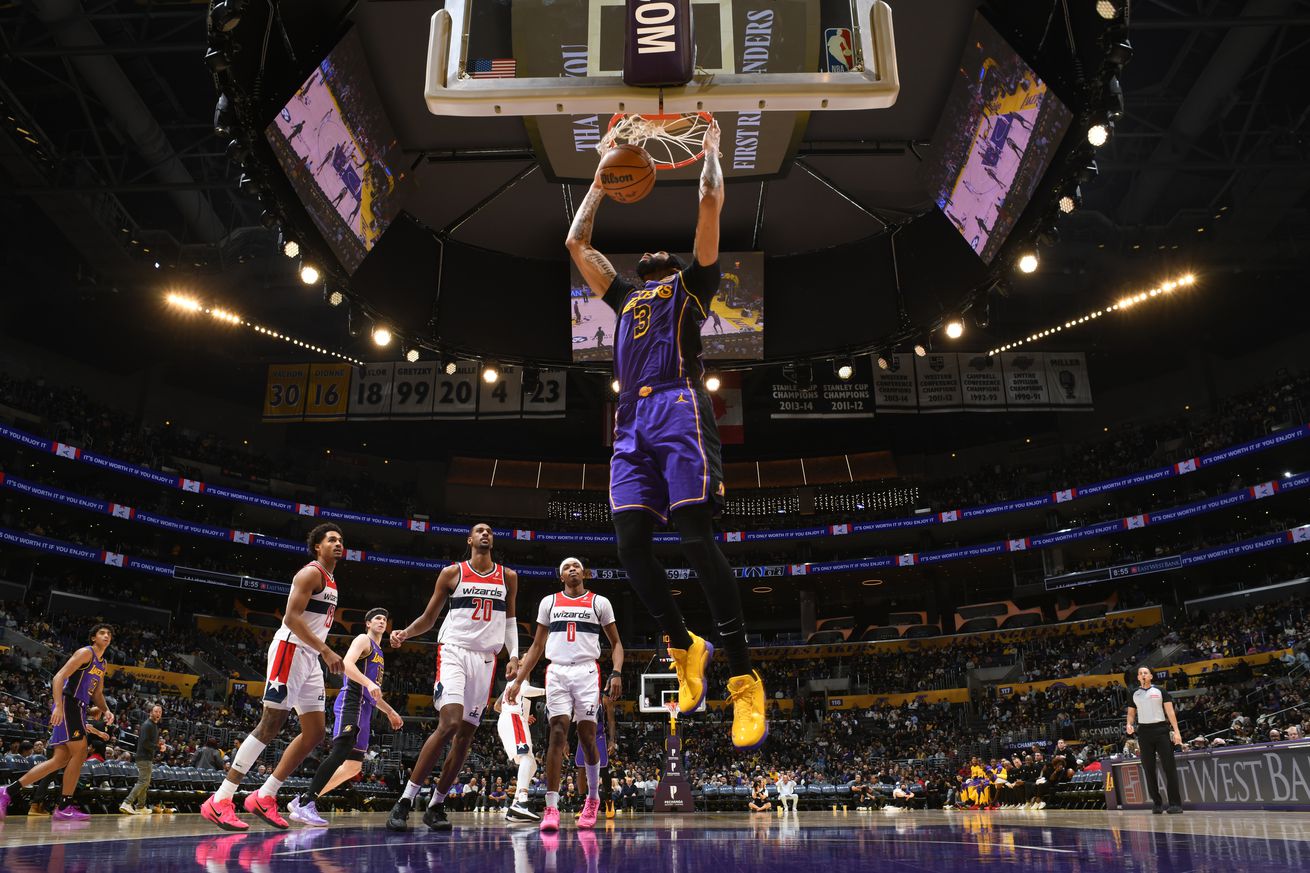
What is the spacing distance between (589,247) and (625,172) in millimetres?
415

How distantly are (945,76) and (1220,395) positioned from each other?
93.7 feet

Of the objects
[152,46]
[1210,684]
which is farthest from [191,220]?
[1210,684]

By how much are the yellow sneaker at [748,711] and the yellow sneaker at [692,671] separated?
16 centimetres

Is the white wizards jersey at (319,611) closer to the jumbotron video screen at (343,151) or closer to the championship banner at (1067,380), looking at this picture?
the jumbotron video screen at (343,151)

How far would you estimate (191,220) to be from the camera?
80.5 ft

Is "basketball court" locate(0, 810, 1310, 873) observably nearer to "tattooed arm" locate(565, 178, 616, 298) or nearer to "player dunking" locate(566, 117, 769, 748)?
"player dunking" locate(566, 117, 769, 748)

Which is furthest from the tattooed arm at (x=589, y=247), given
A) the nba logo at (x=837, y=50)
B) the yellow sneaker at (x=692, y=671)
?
the yellow sneaker at (x=692, y=671)

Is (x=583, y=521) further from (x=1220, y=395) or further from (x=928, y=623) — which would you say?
(x=1220, y=395)

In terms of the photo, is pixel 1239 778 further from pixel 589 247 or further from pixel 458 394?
pixel 458 394

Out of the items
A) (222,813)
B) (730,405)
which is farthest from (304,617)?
(730,405)

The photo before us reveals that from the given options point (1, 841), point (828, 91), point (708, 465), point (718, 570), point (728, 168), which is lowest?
point (1, 841)

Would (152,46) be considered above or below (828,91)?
above

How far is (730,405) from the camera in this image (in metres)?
25.7

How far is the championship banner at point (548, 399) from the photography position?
26.4m
